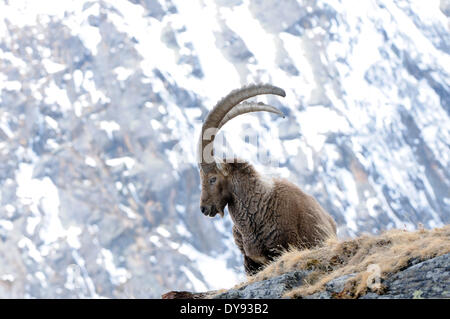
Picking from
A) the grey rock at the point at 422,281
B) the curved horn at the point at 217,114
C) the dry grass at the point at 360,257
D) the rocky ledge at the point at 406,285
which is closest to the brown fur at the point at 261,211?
the curved horn at the point at 217,114

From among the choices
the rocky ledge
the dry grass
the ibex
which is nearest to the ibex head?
the ibex

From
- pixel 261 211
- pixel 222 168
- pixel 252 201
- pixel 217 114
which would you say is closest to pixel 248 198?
pixel 252 201

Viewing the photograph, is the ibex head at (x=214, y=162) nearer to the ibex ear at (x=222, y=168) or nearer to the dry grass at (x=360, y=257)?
the ibex ear at (x=222, y=168)

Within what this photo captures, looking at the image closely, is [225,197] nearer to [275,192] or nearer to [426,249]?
[275,192]

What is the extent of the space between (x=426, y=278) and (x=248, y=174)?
6.07m

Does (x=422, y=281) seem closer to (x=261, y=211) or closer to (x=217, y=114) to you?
(x=261, y=211)

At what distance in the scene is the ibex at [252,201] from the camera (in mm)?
11570

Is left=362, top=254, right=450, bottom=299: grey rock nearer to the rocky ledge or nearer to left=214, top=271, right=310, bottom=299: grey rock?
the rocky ledge

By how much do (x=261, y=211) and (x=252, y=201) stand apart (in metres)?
0.28

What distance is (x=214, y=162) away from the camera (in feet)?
39.8
